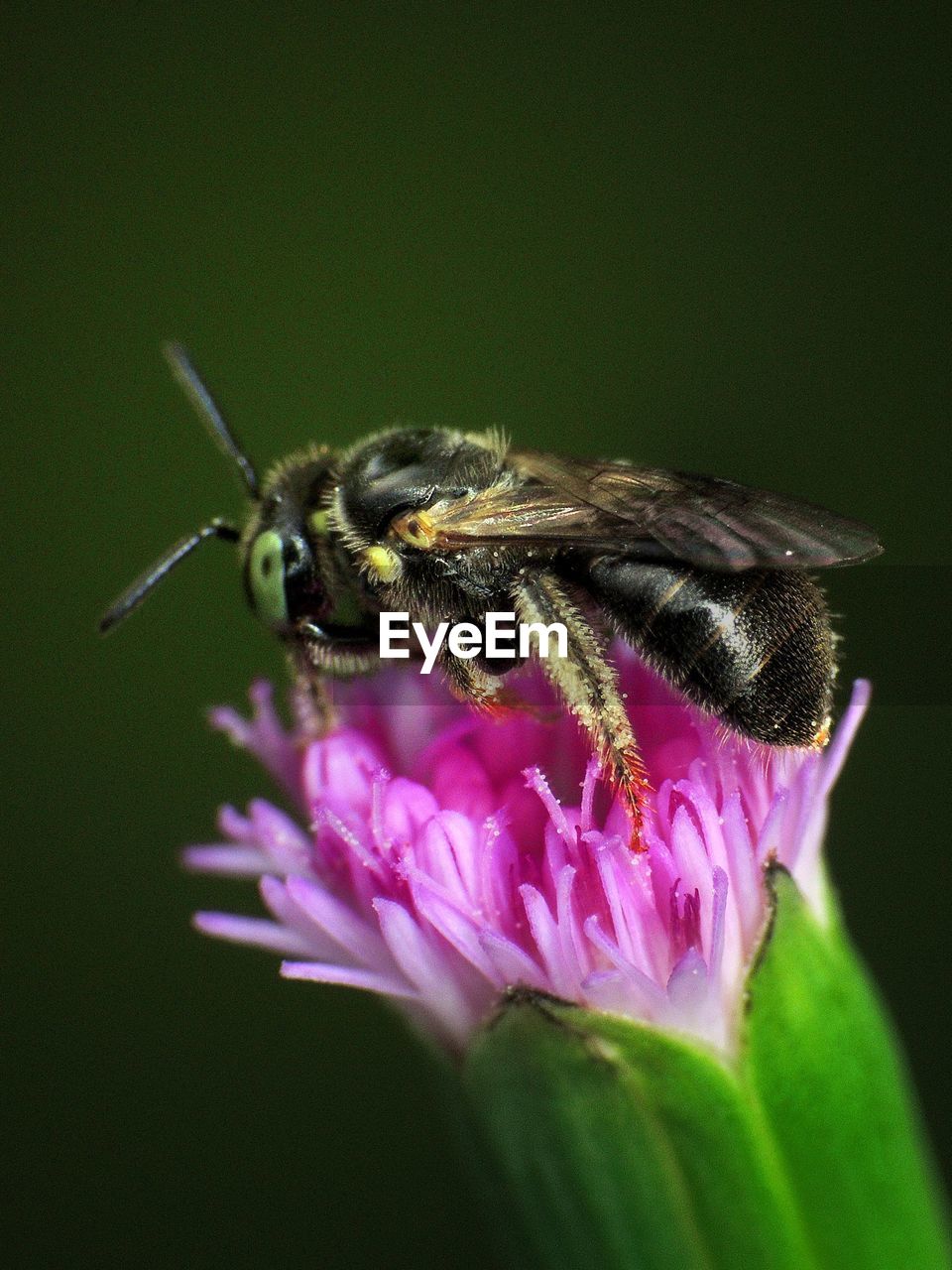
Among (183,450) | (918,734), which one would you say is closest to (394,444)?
(918,734)

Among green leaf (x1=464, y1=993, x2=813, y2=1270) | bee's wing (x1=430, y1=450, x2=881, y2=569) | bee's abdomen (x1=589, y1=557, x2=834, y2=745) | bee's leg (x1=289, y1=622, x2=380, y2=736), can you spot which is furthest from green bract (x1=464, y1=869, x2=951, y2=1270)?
bee's leg (x1=289, y1=622, x2=380, y2=736)

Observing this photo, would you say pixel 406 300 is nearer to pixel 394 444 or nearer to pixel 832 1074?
pixel 394 444

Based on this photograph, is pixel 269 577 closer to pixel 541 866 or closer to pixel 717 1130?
pixel 541 866

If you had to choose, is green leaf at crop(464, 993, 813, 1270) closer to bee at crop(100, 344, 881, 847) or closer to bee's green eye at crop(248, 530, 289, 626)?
bee at crop(100, 344, 881, 847)

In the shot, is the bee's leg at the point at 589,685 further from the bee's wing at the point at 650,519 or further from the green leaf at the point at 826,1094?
the green leaf at the point at 826,1094

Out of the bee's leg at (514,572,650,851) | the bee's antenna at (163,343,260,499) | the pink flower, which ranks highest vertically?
the bee's antenna at (163,343,260,499)

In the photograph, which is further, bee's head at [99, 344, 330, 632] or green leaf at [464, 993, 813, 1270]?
bee's head at [99, 344, 330, 632]
